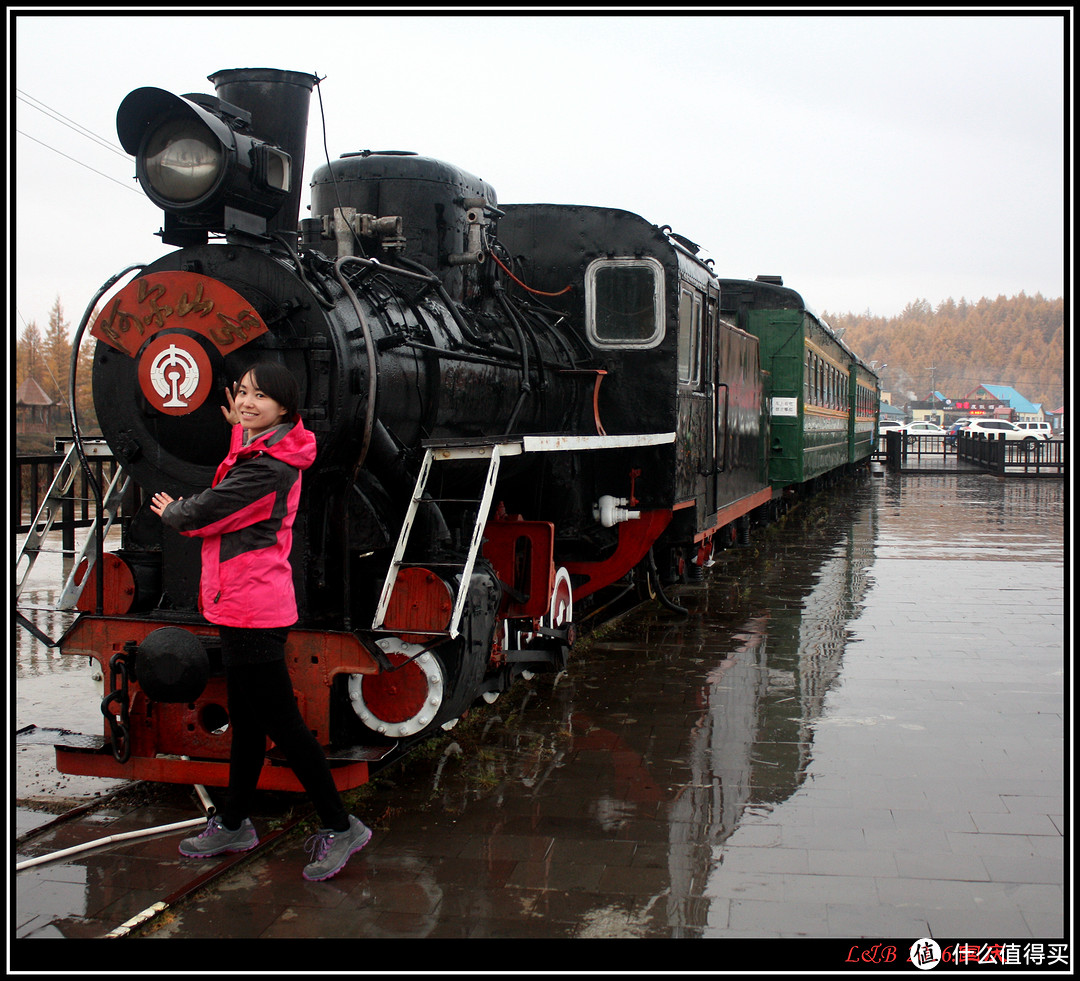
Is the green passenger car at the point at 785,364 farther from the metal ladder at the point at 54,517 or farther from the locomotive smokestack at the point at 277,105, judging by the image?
Result: the metal ladder at the point at 54,517

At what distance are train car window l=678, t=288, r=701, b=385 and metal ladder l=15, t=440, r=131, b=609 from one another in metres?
4.27

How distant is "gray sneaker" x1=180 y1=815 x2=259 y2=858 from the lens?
377 centimetres

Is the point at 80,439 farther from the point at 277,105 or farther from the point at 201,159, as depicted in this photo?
the point at 277,105

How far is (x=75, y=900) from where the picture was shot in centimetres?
346

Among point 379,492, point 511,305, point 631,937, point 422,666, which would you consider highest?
point 511,305

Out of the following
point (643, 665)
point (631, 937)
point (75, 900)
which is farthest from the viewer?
point (643, 665)

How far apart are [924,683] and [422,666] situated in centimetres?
383

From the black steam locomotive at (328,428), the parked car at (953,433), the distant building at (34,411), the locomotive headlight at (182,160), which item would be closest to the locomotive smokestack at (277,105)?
the black steam locomotive at (328,428)

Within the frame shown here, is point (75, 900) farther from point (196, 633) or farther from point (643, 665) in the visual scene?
point (643, 665)

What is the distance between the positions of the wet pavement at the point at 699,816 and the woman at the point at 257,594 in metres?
0.19

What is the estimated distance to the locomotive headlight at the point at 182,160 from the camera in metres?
4.13

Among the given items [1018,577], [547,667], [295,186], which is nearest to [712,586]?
[1018,577]

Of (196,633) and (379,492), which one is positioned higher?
(379,492)

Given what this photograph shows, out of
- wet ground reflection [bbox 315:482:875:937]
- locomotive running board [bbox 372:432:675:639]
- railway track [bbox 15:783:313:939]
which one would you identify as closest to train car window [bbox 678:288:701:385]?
wet ground reflection [bbox 315:482:875:937]
